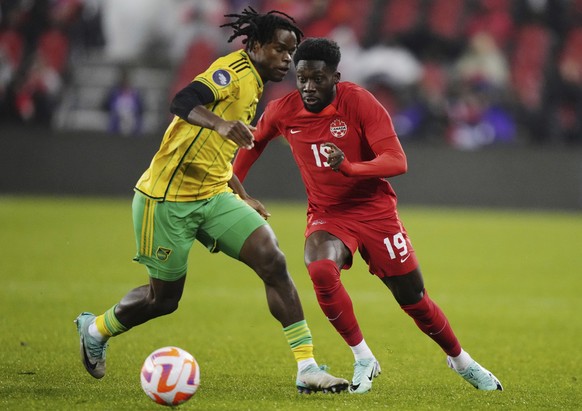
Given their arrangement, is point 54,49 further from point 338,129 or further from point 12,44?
point 338,129

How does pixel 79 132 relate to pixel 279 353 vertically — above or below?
below

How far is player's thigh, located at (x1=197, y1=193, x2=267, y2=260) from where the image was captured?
5852 mm

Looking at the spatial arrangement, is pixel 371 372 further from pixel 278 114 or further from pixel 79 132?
pixel 79 132

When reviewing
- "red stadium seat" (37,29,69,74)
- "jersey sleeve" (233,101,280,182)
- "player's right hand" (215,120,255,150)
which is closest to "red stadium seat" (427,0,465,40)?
"red stadium seat" (37,29,69,74)

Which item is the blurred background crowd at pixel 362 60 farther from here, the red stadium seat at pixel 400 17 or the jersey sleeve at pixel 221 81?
the jersey sleeve at pixel 221 81

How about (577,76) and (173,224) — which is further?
(577,76)

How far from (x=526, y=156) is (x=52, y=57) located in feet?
31.8

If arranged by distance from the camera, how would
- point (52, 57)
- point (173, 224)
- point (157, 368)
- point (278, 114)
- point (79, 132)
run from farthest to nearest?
point (52, 57) < point (79, 132) < point (278, 114) < point (173, 224) < point (157, 368)

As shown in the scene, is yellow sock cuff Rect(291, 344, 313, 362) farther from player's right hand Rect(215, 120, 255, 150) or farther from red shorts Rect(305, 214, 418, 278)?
player's right hand Rect(215, 120, 255, 150)

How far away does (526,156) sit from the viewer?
19.2 meters

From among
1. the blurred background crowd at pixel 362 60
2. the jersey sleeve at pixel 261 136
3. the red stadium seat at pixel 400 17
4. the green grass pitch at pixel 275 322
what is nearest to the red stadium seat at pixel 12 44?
the blurred background crowd at pixel 362 60

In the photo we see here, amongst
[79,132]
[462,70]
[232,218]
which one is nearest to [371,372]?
[232,218]

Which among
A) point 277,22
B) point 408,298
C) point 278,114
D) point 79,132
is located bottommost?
point 79,132

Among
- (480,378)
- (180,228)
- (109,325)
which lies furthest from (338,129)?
(109,325)
